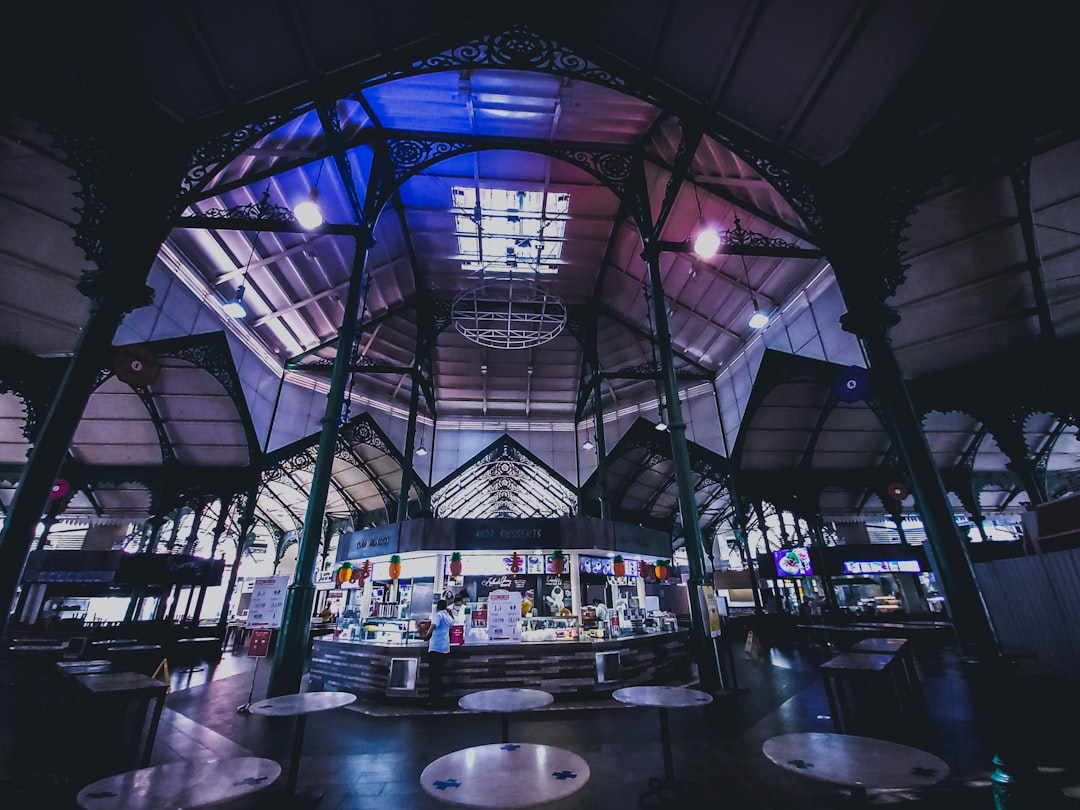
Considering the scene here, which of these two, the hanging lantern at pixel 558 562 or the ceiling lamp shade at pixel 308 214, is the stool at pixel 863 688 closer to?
the hanging lantern at pixel 558 562

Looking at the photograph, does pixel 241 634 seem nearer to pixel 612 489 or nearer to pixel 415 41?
pixel 612 489

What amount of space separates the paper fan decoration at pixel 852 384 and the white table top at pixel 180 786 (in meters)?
8.87

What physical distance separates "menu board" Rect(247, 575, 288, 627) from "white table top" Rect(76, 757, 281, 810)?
4.25m

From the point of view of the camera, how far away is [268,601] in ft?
20.0

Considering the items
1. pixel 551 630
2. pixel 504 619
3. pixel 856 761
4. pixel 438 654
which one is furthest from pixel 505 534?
pixel 856 761

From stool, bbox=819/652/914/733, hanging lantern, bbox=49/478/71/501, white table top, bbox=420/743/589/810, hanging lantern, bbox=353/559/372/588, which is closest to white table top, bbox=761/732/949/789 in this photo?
white table top, bbox=420/743/589/810

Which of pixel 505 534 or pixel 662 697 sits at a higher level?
pixel 505 534

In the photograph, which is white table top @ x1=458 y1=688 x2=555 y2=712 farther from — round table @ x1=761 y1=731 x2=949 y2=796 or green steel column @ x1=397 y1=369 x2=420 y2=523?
green steel column @ x1=397 y1=369 x2=420 y2=523

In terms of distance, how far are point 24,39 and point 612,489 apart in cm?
1953

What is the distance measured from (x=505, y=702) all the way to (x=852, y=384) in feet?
25.2

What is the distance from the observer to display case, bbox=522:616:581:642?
27.1 ft

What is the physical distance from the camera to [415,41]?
266 inches

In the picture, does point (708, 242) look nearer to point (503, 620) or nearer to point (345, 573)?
point (503, 620)

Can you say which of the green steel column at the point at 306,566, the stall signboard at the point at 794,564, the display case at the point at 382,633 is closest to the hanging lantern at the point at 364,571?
the display case at the point at 382,633
